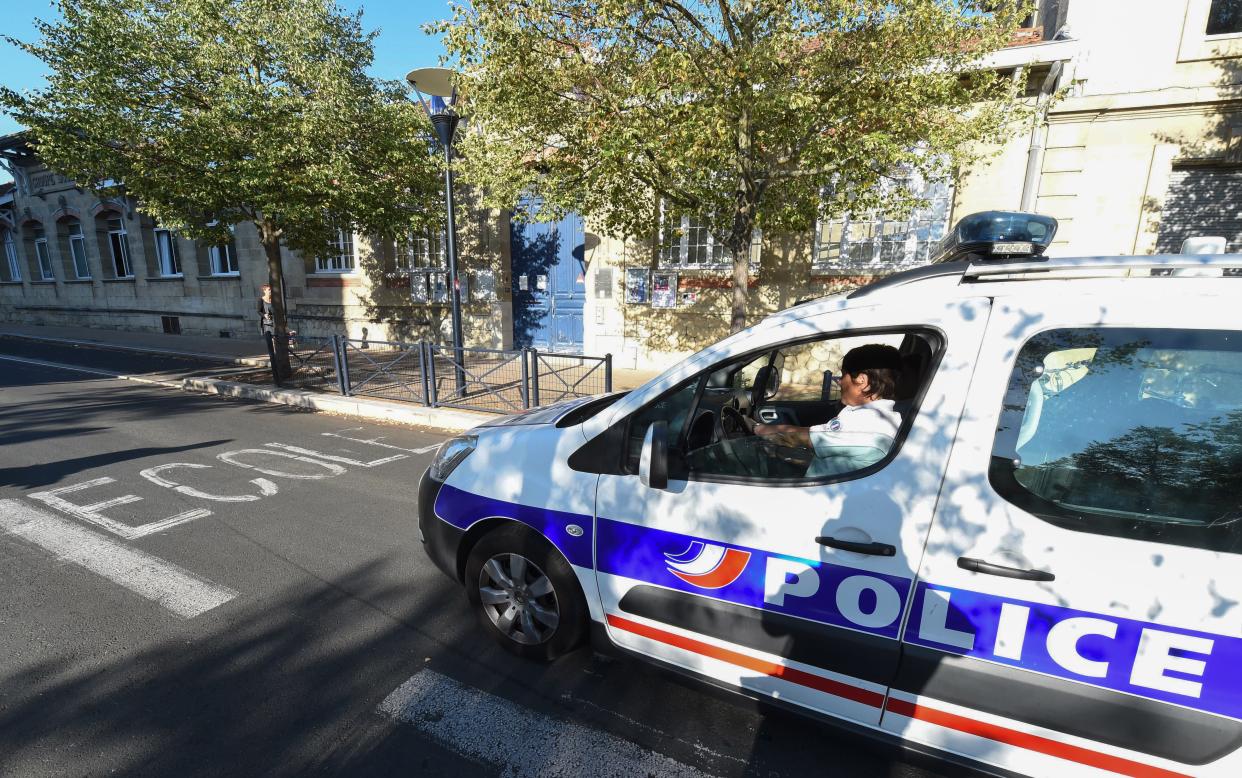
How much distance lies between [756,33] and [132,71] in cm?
892

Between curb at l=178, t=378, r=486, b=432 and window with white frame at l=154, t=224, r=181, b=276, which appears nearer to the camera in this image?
curb at l=178, t=378, r=486, b=432

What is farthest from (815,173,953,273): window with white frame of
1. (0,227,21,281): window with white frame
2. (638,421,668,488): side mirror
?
(0,227,21,281): window with white frame

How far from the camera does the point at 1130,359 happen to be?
1666 mm

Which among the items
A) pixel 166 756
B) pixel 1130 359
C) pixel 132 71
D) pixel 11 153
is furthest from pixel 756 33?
pixel 11 153

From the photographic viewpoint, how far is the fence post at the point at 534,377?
24.4ft

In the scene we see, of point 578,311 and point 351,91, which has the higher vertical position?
point 351,91

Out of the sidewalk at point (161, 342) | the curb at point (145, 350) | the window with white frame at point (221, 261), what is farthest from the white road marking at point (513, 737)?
the window with white frame at point (221, 261)

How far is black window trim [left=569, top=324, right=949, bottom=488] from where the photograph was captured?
6.08 ft

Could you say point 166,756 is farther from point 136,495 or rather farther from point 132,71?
point 132,71

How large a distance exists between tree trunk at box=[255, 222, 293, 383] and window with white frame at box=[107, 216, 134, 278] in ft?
57.1

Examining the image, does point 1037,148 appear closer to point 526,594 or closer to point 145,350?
point 526,594

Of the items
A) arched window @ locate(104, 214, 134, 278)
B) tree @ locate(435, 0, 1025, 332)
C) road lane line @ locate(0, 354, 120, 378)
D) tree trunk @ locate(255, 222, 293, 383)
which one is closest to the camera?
tree @ locate(435, 0, 1025, 332)

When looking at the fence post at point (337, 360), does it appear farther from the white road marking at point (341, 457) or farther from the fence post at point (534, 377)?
the fence post at point (534, 377)

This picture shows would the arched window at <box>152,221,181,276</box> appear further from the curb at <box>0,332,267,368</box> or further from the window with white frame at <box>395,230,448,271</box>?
the window with white frame at <box>395,230,448,271</box>
